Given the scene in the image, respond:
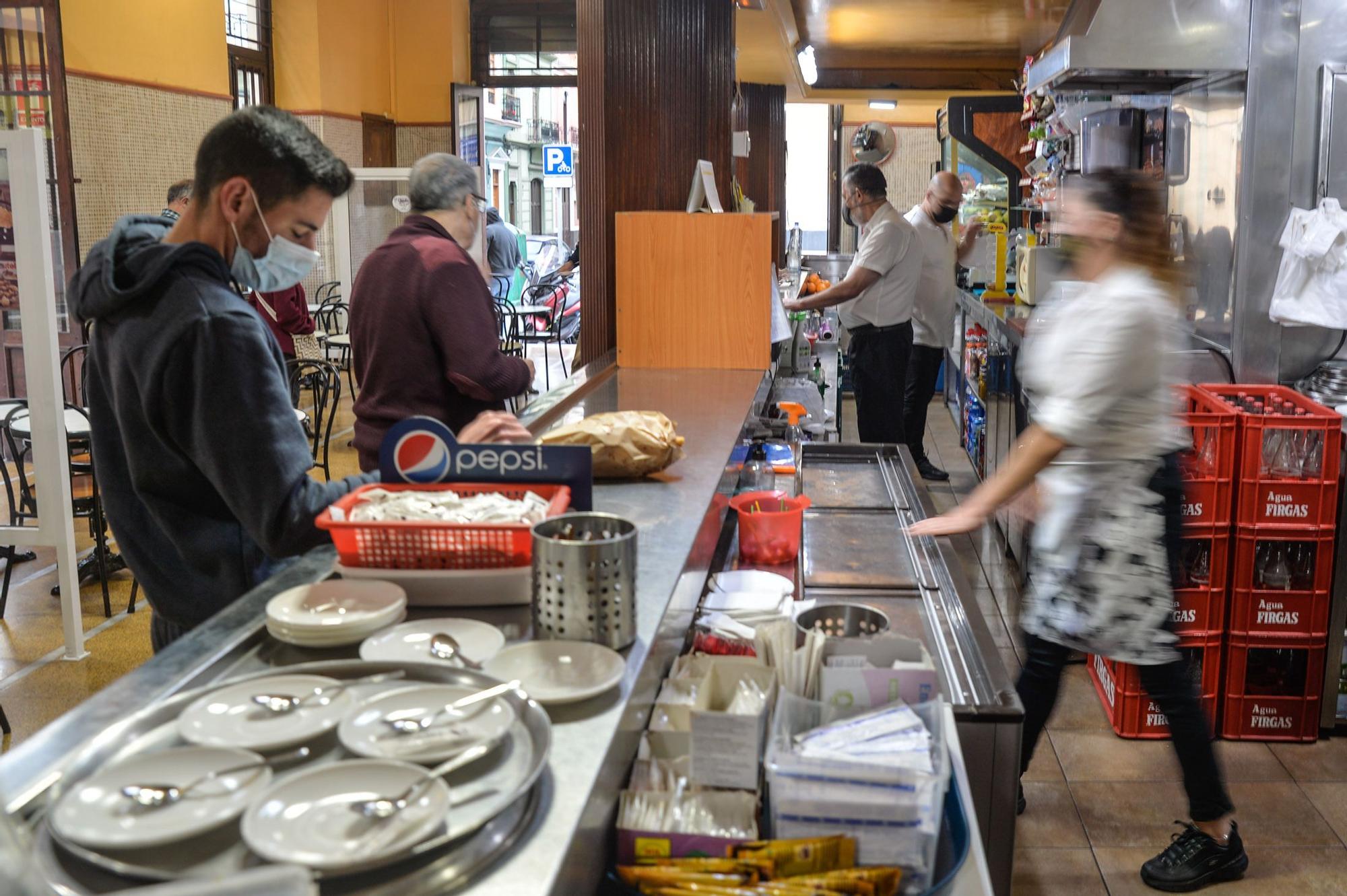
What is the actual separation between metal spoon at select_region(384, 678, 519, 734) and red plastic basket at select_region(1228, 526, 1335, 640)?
3088 millimetres

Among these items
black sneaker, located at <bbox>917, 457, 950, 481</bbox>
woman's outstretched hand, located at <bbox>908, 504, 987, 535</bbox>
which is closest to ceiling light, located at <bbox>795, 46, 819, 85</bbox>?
black sneaker, located at <bbox>917, 457, 950, 481</bbox>

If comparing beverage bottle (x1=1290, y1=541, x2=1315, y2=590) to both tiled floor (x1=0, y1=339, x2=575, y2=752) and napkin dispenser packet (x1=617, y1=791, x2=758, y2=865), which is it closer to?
napkin dispenser packet (x1=617, y1=791, x2=758, y2=865)

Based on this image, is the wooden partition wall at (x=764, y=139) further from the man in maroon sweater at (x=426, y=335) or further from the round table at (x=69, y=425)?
the man in maroon sweater at (x=426, y=335)

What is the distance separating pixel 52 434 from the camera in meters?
4.37

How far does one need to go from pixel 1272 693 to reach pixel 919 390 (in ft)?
12.2

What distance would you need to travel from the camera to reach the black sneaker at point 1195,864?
2986 millimetres

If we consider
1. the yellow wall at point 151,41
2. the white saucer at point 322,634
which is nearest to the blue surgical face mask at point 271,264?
the white saucer at point 322,634

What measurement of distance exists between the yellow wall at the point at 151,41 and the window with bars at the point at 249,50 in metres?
0.95

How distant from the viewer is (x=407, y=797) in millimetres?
1062

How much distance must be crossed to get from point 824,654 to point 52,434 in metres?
3.62

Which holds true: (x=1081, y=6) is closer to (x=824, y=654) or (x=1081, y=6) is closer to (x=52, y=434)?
(x=824, y=654)

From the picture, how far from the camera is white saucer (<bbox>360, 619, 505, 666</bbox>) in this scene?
1412 millimetres

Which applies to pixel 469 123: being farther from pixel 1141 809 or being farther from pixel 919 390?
pixel 1141 809

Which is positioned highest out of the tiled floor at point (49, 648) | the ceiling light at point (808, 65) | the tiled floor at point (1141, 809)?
the ceiling light at point (808, 65)
